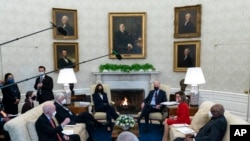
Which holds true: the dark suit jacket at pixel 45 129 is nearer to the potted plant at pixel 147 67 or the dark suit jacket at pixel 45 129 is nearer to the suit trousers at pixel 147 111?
the suit trousers at pixel 147 111

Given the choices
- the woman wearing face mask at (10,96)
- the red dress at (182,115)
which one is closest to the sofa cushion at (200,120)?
the red dress at (182,115)

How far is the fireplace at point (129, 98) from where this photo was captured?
8.30 metres

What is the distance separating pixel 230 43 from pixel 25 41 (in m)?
6.45

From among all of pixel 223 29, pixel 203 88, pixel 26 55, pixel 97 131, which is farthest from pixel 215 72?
pixel 26 55

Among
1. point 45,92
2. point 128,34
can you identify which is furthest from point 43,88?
point 128,34

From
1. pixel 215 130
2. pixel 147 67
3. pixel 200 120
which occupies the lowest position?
pixel 200 120

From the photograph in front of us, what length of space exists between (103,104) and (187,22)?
3.95 m

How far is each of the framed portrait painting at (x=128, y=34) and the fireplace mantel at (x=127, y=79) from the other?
0.69 meters

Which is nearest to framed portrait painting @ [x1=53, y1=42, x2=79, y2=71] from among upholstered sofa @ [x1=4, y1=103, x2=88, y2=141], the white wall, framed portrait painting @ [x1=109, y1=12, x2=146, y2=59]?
the white wall

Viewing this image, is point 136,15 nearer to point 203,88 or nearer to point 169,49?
point 169,49

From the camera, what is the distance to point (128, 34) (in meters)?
8.38

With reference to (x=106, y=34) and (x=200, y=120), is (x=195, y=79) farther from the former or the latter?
(x=106, y=34)

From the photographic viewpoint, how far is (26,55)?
7.42m

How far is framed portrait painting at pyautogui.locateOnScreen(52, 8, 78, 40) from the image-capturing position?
7.72 m
